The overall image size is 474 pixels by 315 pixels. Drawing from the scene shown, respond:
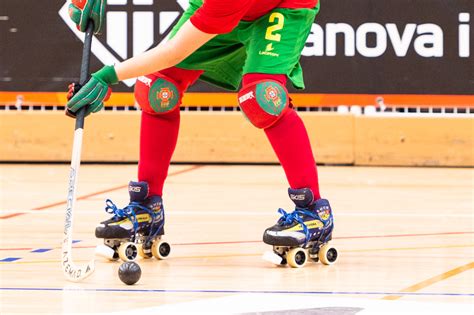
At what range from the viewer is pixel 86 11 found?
467 centimetres

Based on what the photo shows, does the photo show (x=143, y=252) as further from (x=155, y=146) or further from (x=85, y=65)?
(x=85, y=65)

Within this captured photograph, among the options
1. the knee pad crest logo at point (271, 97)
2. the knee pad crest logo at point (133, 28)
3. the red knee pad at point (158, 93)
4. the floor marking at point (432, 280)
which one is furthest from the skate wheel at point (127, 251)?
the knee pad crest logo at point (133, 28)

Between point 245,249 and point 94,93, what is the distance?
1126mm

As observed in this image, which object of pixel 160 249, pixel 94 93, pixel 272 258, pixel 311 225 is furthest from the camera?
pixel 160 249

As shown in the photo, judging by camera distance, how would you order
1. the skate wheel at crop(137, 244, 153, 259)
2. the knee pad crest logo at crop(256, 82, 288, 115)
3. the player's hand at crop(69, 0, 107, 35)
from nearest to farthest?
the knee pad crest logo at crop(256, 82, 288, 115), the player's hand at crop(69, 0, 107, 35), the skate wheel at crop(137, 244, 153, 259)

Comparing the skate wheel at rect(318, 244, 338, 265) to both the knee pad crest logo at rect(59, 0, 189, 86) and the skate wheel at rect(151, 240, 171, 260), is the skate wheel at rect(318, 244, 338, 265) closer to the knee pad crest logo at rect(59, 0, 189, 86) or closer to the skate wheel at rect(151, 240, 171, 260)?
the skate wheel at rect(151, 240, 171, 260)

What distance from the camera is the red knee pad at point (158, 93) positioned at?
15.8 ft

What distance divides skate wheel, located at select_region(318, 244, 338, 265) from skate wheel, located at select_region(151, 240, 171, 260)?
1.99 ft

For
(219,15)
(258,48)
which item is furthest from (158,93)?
(219,15)

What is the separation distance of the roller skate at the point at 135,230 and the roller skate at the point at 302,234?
468mm

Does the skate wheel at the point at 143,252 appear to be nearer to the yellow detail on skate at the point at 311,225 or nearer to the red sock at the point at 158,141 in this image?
the red sock at the point at 158,141

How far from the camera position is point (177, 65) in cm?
486

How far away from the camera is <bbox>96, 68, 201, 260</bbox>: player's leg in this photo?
4773 mm

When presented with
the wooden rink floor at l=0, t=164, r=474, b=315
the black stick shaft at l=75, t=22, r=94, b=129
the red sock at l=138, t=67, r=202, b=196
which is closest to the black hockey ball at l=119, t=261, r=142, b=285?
the wooden rink floor at l=0, t=164, r=474, b=315
